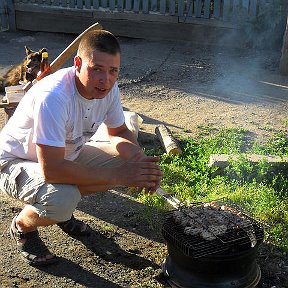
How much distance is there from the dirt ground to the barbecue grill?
14.2 inches

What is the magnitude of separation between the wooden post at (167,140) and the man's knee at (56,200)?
220 centimetres

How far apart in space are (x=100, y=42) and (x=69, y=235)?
171cm

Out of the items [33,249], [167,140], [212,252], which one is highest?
[212,252]

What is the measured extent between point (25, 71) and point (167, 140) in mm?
2885

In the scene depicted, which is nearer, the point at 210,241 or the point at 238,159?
the point at 210,241

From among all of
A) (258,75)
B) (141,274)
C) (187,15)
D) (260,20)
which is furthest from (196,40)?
(141,274)

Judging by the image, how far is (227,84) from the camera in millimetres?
8578

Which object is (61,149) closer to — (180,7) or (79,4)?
(180,7)

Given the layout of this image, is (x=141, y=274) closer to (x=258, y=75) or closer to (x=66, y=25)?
(x=258, y=75)

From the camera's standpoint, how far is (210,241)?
3.51 meters

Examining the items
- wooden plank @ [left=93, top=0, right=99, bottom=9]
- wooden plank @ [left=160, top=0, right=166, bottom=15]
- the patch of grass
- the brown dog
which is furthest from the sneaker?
wooden plank @ [left=93, top=0, right=99, bottom=9]

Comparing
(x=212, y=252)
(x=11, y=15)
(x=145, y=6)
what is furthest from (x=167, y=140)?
(x=11, y=15)

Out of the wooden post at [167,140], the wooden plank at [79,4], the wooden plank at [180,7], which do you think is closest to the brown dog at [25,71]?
the wooden post at [167,140]

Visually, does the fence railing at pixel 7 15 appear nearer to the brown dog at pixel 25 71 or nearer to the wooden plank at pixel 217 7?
the brown dog at pixel 25 71
